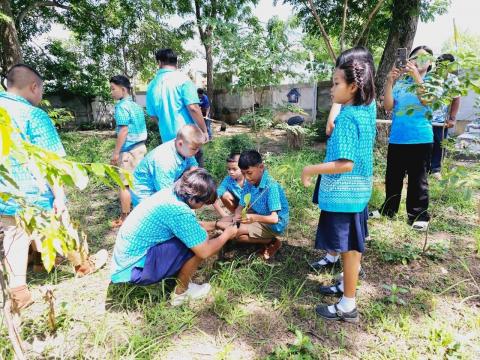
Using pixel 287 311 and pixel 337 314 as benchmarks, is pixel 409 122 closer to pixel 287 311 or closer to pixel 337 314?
pixel 337 314

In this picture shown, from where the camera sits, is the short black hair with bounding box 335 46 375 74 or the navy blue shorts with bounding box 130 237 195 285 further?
the navy blue shorts with bounding box 130 237 195 285

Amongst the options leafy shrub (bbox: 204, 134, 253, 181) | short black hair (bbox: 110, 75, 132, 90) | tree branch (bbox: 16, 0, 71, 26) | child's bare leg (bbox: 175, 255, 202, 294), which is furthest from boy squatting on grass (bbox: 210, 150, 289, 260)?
tree branch (bbox: 16, 0, 71, 26)

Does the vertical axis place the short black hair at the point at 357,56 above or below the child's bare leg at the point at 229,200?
above

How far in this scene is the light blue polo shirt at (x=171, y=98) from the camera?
3.02m

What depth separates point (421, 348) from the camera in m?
1.75

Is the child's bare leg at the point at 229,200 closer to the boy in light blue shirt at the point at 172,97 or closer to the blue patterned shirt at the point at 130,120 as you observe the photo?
the boy in light blue shirt at the point at 172,97

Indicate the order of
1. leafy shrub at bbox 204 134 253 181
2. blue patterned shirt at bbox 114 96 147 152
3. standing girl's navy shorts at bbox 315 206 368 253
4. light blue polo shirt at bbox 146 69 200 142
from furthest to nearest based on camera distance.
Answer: leafy shrub at bbox 204 134 253 181 < blue patterned shirt at bbox 114 96 147 152 < light blue polo shirt at bbox 146 69 200 142 < standing girl's navy shorts at bbox 315 206 368 253

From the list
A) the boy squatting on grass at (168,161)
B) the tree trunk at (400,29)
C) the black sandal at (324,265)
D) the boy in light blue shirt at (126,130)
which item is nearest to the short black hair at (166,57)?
the boy in light blue shirt at (126,130)

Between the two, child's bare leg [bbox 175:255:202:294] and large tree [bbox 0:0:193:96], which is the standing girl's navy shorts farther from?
large tree [bbox 0:0:193:96]

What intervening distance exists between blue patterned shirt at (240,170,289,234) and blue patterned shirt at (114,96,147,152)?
143 cm

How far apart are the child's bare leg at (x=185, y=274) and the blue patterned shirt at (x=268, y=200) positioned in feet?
2.30

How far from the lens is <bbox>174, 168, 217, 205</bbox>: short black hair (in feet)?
6.49

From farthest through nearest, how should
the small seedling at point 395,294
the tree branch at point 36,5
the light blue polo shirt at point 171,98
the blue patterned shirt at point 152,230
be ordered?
the tree branch at point 36,5 → the light blue polo shirt at point 171,98 → the small seedling at point 395,294 → the blue patterned shirt at point 152,230

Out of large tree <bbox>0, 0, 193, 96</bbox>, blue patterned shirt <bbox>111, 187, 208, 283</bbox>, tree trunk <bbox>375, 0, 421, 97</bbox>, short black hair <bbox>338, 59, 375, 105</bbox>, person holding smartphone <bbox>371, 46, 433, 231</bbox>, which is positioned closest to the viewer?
short black hair <bbox>338, 59, 375, 105</bbox>
